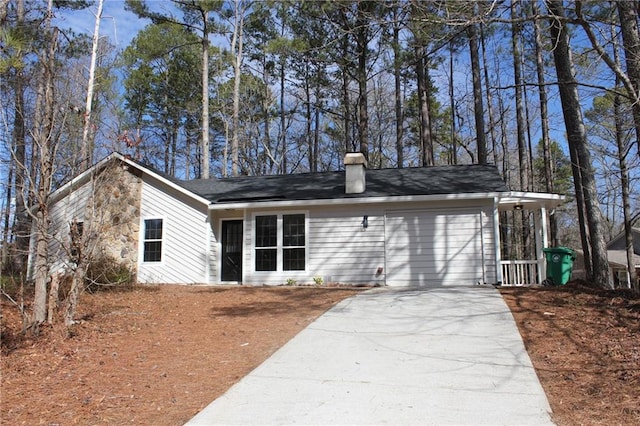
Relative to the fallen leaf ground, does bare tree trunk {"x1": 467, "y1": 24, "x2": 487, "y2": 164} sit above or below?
above

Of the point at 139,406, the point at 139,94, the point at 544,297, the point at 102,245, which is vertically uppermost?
the point at 139,94

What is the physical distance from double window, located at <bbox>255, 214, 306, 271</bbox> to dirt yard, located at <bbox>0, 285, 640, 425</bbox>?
3578 millimetres

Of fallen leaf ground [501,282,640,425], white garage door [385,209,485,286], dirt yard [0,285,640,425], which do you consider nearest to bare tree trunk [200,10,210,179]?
white garage door [385,209,485,286]

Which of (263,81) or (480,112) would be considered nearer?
(480,112)

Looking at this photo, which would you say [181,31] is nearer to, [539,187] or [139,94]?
[139,94]

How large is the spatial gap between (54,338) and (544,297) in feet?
26.2

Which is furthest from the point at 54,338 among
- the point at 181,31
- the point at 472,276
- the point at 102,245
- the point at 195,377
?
the point at 181,31

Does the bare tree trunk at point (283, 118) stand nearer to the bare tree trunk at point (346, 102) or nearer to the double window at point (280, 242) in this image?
the bare tree trunk at point (346, 102)

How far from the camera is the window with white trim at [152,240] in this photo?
13541mm

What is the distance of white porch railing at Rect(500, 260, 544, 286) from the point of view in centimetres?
1185

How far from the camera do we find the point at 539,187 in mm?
34375

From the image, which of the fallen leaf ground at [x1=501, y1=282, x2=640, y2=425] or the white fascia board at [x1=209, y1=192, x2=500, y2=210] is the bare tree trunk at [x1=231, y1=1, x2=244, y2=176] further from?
the fallen leaf ground at [x1=501, y1=282, x2=640, y2=425]

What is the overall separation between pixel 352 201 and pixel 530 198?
4.33m

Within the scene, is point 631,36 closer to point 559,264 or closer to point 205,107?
point 559,264
